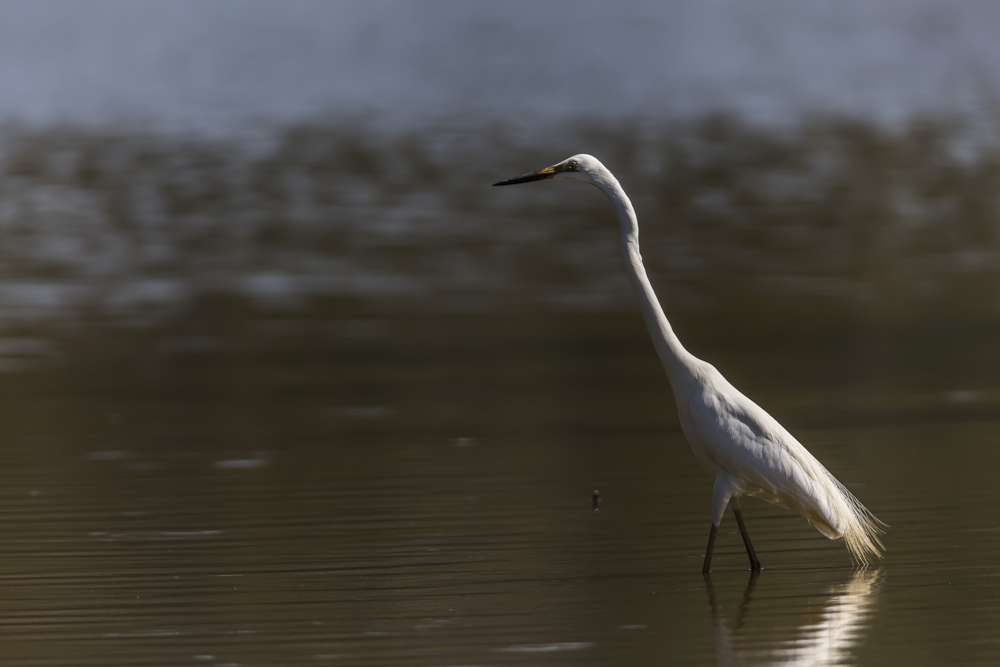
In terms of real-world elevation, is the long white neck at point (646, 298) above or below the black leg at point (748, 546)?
above

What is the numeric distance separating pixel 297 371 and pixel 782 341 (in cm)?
800

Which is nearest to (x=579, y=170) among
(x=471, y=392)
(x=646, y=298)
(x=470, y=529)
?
(x=646, y=298)

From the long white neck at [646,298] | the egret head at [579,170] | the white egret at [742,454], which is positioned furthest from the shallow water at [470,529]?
the egret head at [579,170]

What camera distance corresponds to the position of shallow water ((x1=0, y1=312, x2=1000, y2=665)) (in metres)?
5.46

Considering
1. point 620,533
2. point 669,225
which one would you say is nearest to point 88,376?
point 620,533

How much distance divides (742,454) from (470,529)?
1.93 meters

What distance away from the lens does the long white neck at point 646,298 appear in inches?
264

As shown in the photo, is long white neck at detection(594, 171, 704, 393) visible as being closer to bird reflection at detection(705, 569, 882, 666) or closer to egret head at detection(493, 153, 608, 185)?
egret head at detection(493, 153, 608, 185)

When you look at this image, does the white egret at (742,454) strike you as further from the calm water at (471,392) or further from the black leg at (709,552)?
the calm water at (471,392)

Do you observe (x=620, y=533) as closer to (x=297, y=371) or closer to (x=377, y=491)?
(x=377, y=491)

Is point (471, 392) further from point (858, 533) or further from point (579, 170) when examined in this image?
point (858, 533)

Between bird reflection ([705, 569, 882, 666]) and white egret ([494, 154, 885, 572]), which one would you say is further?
white egret ([494, 154, 885, 572])

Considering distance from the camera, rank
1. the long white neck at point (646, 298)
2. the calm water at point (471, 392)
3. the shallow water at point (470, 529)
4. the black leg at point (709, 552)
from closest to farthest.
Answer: the shallow water at point (470, 529) < the calm water at point (471, 392) < the black leg at point (709, 552) < the long white neck at point (646, 298)

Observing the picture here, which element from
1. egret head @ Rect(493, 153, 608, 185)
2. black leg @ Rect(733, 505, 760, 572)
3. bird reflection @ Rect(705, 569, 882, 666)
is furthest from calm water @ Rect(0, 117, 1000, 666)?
egret head @ Rect(493, 153, 608, 185)
